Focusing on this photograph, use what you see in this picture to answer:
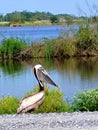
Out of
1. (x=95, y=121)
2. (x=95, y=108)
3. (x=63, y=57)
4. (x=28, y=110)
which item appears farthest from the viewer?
(x=63, y=57)

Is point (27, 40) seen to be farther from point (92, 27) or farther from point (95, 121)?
point (95, 121)

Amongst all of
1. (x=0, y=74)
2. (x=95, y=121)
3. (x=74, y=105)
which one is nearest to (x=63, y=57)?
(x=0, y=74)

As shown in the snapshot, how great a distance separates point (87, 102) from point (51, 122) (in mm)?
2817

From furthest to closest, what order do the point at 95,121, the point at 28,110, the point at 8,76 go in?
the point at 8,76 < the point at 28,110 < the point at 95,121

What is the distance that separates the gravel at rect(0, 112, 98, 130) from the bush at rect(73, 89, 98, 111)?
163cm

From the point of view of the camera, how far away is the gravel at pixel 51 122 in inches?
393

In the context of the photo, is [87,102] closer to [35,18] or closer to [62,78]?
[62,78]

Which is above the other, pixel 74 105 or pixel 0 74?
pixel 74 105

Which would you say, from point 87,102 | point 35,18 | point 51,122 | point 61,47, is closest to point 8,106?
point 87,102

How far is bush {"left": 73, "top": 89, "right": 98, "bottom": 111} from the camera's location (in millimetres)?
13117

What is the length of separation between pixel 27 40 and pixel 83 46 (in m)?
4.55

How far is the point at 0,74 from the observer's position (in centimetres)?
2928

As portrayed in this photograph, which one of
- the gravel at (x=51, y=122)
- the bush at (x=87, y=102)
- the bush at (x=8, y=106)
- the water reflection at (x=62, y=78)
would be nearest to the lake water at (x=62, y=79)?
the water reflection at (x=62, y=78)

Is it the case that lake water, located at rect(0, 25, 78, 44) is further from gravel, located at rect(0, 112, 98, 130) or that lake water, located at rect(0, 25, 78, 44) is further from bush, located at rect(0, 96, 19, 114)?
gravel, located at rect(0, 112, 98, 130)
